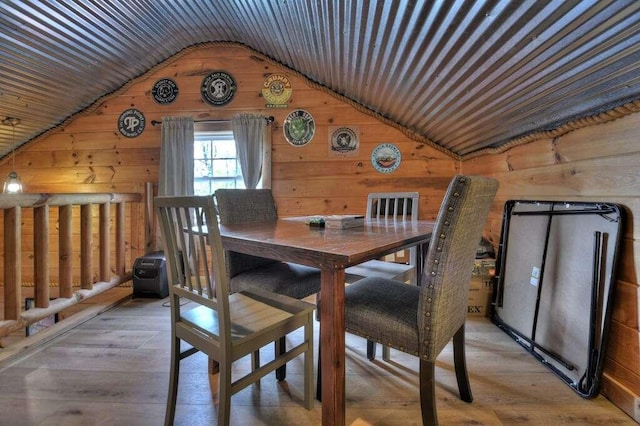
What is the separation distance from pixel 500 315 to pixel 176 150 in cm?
324

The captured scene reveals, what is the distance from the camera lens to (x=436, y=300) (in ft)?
3.34

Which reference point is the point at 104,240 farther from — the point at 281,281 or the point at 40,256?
the point at 281,281

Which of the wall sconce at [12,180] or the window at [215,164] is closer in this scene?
the wall sconce at [12,180]

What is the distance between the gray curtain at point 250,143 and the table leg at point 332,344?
7.45 ft

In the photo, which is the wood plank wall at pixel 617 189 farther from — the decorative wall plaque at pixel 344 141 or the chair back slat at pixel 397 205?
the decorative wall plaque at pixel 344 141

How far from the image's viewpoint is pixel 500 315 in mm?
2164

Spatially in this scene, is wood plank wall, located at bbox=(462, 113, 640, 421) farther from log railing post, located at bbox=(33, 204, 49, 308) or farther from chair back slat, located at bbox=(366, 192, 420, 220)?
log railing post, located at bbox=(33, 204, 49, 308)

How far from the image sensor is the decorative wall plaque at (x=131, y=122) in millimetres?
3318

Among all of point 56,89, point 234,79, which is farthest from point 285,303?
point 56,89

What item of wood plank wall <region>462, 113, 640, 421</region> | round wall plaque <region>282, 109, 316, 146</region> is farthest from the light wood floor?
round wall plaque <region>282, 109, 316, 146</region>

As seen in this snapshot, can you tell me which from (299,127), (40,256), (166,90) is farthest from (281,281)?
(166,90)

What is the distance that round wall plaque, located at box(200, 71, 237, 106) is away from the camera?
3.23 meters

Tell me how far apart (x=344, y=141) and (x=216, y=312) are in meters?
2.35

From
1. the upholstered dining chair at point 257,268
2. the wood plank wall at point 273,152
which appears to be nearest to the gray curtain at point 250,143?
the wood plank wall at point 273,152
